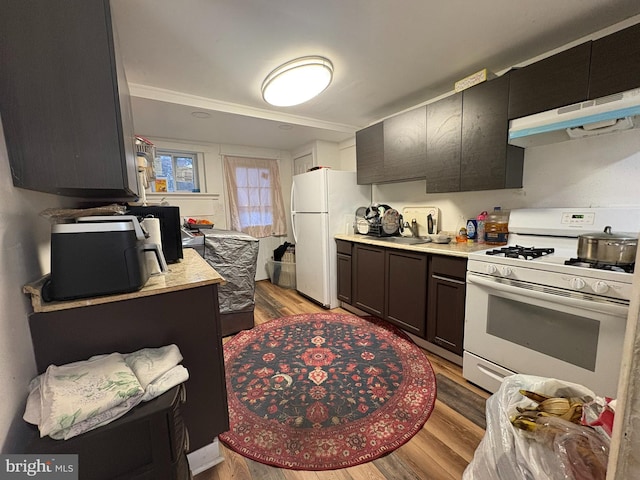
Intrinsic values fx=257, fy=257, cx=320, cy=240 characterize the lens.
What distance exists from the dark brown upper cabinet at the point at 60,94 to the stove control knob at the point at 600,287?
80.1 inches

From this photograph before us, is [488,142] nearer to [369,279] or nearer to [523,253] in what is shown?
[523,253]

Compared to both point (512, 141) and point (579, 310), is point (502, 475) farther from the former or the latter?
point (512, 141)

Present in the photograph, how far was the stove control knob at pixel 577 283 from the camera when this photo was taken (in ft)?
4.08

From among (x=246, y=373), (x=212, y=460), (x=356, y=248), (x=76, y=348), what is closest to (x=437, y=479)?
(x=212, y=460)

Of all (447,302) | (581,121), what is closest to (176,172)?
(447,302)

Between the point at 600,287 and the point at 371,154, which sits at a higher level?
the point at 371,154

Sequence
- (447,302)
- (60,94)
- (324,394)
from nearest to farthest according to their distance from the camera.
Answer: (60,94), (324,394), (447,302)

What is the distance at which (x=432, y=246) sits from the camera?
6.93 ft

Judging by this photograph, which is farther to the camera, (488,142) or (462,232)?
(462,232)

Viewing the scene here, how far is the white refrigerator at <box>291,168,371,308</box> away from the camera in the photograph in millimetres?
2959

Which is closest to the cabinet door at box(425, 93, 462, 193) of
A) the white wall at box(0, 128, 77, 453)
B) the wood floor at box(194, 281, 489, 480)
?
the wood floor at box(194, 281, 489, 480)

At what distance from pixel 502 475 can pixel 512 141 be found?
188 cm

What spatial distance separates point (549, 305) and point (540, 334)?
182mm

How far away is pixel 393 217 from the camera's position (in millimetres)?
2795
